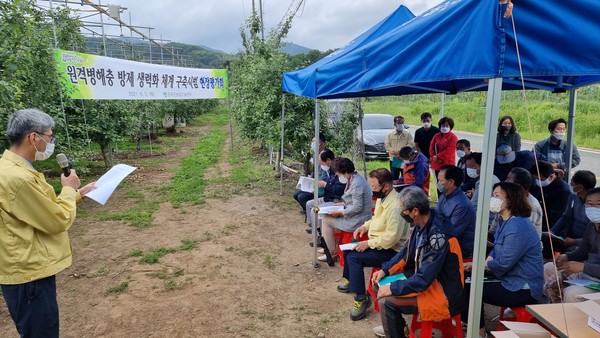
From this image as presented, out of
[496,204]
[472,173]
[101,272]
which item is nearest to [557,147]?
[472,173]

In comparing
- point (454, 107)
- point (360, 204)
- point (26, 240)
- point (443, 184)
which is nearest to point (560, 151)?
point (443, 184)

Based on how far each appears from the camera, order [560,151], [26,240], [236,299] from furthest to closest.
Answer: [560,151], [236,299], [26,240]

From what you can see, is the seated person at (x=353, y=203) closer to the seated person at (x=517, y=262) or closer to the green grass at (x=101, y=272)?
the seated person at (x=517, y=262)

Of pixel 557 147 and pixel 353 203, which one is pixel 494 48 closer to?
pixel 353 203

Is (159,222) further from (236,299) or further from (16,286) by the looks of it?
(16,286)

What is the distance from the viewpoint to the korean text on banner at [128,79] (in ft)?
23.0

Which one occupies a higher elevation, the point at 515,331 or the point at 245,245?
the point at 515,331

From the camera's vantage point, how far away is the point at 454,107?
23250 mm

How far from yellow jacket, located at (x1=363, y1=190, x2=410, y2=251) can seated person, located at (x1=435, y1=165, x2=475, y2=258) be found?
0.42 metres

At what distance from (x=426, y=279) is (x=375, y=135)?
30.1 ft

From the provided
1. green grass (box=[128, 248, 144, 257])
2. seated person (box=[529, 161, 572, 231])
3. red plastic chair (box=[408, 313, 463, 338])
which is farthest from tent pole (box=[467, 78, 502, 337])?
green grass (box=[128, 248, 144, 257])

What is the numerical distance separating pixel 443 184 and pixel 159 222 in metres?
4.87

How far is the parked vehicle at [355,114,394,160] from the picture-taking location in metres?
11.1

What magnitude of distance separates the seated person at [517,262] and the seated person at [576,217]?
1096mm
